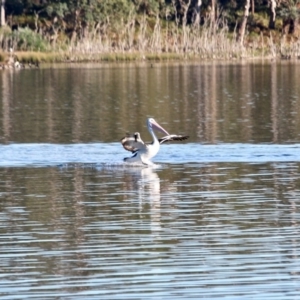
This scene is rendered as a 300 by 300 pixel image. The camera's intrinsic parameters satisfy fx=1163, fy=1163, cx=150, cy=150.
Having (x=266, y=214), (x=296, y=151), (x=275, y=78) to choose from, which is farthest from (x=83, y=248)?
(x=275, y=78)

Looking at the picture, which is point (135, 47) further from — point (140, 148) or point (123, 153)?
point (140, 148)

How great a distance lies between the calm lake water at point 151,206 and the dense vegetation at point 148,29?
33664 mm

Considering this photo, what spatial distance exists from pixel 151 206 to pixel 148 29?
6331cm

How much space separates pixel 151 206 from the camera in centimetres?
1486

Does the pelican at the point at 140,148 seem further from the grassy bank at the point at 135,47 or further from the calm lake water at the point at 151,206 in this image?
the grassy bank at the point at 135,47

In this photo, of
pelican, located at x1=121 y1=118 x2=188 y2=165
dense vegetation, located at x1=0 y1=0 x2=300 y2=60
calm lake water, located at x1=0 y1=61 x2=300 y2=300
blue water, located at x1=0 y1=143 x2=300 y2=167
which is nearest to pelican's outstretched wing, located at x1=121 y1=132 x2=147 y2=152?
pelican, located at x1=121 y1=118 x2=188 y2=165

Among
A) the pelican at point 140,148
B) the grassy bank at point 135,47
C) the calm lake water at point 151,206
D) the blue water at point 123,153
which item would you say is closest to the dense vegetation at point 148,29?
the grassy bank at point 135,47

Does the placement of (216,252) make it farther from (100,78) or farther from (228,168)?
(100,78)

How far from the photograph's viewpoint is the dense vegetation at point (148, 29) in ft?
A: 221

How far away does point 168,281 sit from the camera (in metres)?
10.2

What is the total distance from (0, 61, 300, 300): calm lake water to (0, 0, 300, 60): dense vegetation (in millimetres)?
33664

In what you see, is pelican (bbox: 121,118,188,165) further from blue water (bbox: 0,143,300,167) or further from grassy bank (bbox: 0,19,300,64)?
grassy bank (bbox: 0,19,300,64)

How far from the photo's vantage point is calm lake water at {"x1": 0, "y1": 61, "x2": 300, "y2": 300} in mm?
10266

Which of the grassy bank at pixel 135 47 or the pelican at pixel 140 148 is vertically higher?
the grassy bank at pixel 135 47
